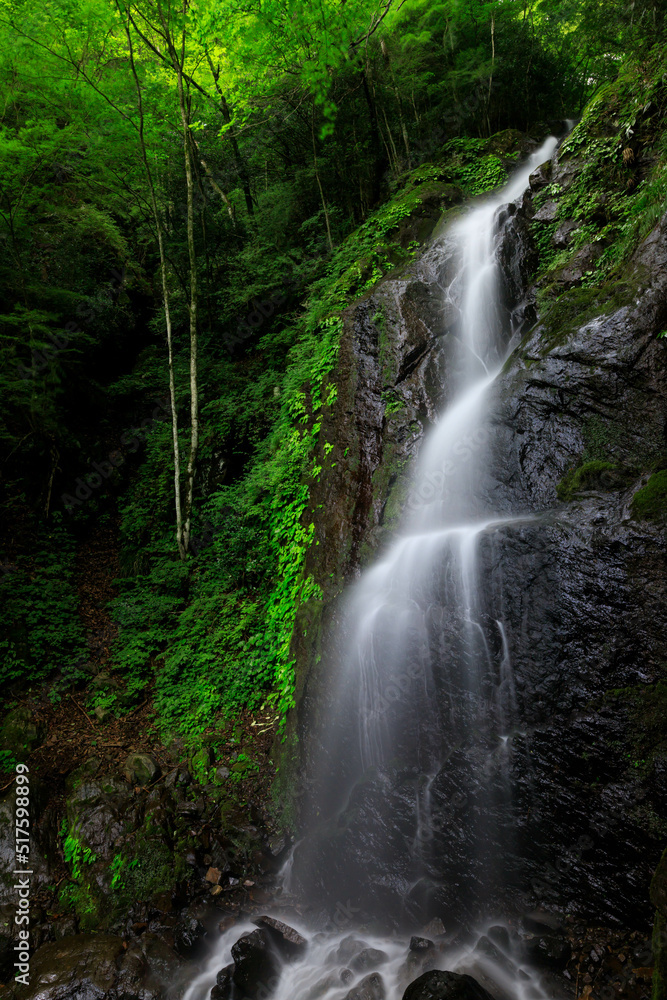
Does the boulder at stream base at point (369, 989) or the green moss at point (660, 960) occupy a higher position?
the green moss at point (660, 960)

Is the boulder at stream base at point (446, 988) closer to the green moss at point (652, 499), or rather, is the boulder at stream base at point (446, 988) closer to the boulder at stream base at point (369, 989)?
the boulder at stream base at point (369, 989)

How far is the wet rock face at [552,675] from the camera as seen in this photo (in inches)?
128

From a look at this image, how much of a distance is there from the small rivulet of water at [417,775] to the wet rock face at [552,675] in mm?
22

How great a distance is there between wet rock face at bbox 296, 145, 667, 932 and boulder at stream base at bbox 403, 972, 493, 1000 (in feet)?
1.78

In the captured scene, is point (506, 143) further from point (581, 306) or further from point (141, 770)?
Result: point (141, 770)

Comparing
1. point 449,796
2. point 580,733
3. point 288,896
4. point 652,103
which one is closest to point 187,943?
point 288,896

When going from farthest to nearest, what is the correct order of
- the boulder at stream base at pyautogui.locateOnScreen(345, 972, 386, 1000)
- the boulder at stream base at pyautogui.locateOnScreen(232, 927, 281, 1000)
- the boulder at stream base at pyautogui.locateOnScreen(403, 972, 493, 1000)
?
the boulder at stream base at pyautogui.locateOnScreen(232, 927, 281, 1000), the boulder at stream base at pyautogui.locateOnScreen(345, 972, 386, 1000), the boulder at stream base at pyautogui.locateOnScreen(403, 972, 493, 1000)

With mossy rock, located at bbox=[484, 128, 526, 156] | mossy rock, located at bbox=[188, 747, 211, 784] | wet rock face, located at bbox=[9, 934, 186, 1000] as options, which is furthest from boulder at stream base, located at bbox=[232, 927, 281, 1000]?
mossy rock, located at bbox=[484, 128, 526, 156]

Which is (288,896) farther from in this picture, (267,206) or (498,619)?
(267,206)

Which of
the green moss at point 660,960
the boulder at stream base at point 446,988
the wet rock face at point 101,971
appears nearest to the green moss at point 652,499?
the green moss at point 660,960

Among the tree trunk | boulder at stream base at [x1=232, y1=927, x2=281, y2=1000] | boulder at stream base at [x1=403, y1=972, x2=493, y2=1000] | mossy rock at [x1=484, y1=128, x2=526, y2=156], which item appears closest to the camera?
boulder at stream base at [x1=403, y1=972, x2=493, y2=1000]

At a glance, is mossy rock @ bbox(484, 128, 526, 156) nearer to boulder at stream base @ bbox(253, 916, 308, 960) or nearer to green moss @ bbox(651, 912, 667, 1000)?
green moss @ bbox(651, 912, 667, 1000)

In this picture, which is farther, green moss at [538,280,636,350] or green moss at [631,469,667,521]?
green moss at [538,280,636,350]

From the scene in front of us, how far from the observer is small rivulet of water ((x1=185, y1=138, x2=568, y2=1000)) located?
3.65 m
